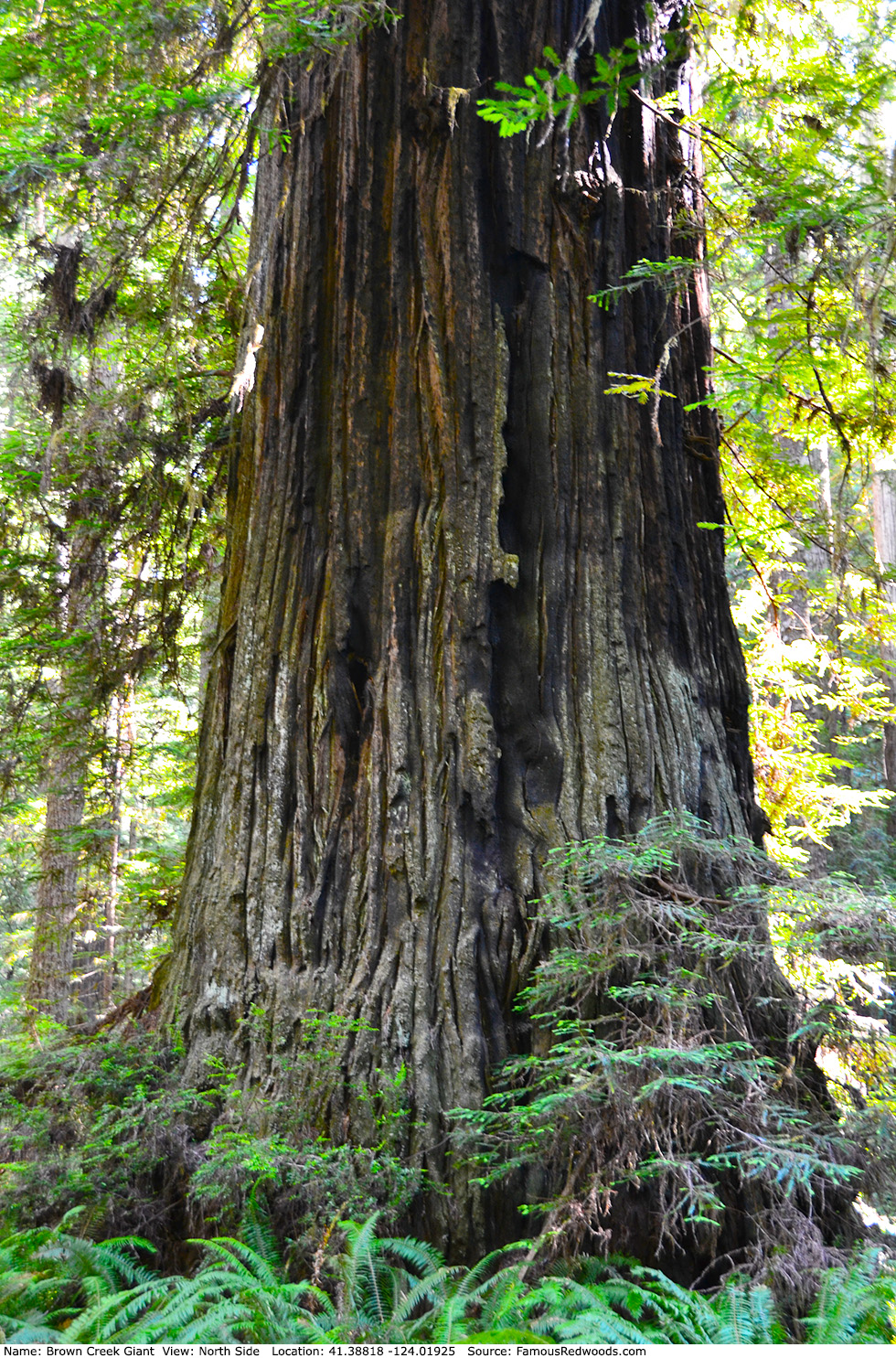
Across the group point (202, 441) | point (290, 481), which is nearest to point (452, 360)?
point (290, 481)

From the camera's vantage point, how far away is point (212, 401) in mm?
6031

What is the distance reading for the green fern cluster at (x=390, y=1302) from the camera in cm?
257

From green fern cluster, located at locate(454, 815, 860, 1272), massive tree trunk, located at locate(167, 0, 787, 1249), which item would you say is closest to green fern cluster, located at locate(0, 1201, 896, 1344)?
green fern cluster, located at locate(454, 815, 860, 1272)

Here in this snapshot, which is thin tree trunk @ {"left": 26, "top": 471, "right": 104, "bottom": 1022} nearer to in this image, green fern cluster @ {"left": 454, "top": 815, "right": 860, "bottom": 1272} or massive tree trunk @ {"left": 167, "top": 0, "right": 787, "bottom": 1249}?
massive tree trunk @ {"left": 167, "top": 0, "right": 787, "bottom": 1249}

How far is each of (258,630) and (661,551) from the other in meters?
2.16

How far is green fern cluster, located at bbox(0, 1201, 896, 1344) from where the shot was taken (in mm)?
2568

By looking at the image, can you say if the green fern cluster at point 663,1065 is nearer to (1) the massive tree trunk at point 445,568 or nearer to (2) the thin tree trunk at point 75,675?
(1) the massive tree trunk at point 445,568

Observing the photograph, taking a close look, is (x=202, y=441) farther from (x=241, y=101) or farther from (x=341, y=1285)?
(x=341, y=1285)

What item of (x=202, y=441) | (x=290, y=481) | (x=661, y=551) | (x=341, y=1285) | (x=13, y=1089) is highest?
(x=202, y=441)

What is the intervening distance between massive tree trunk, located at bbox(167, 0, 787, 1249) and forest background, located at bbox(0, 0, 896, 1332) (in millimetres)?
258

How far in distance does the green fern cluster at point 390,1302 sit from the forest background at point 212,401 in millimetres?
273

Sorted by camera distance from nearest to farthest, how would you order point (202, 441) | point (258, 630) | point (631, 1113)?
1. point (631, 1113)
2. point (258, 630)
3. point (202, 441)

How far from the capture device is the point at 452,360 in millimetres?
4469

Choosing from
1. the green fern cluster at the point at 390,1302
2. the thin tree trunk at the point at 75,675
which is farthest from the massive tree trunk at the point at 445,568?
the thin tree trunk at the point at 75,675
